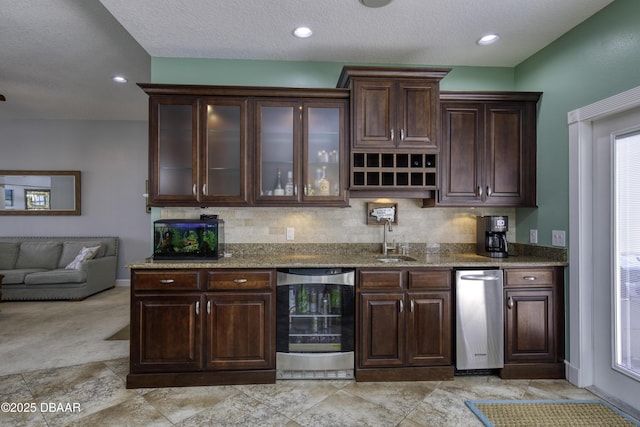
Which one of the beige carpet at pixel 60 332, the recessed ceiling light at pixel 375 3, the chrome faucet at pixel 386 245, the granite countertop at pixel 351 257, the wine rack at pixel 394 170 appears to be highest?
the recessed ceiling light at pixel 375 3

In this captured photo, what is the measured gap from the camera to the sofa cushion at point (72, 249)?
5719 millimetres

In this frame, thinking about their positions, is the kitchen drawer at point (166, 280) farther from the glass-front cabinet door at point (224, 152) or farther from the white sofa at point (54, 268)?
the white sofa at point (54, 268)

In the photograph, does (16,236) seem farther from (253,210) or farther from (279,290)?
(279,290)

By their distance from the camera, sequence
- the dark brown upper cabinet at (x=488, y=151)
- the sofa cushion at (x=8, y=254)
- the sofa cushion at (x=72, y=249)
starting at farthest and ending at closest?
the sofa cushion at (x=72, y=249), the sofa cushion at (x=8, y=254), the dark brown upper cabinet at (x=488, y=151)

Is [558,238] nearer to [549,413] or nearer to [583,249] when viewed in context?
[583,249]

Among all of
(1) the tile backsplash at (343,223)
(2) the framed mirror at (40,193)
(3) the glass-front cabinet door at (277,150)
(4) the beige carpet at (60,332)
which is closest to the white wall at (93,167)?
(2) the framed mirror at (40,193)

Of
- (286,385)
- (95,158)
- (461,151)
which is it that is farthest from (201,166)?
(95,158)

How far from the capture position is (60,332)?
3.90 meters

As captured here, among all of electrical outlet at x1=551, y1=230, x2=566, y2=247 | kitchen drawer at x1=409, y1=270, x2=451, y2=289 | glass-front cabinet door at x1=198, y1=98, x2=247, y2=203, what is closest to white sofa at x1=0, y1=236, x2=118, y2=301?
glass-front cabinet door at x1=198, y1=98, x2=247, y2=203

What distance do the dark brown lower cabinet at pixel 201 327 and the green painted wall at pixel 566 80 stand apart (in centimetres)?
244

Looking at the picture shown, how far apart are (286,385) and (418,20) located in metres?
2.97

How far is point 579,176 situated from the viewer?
8.70 feet

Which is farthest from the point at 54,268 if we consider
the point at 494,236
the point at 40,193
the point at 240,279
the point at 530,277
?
the point at 530,277

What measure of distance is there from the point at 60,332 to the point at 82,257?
1908 mm
